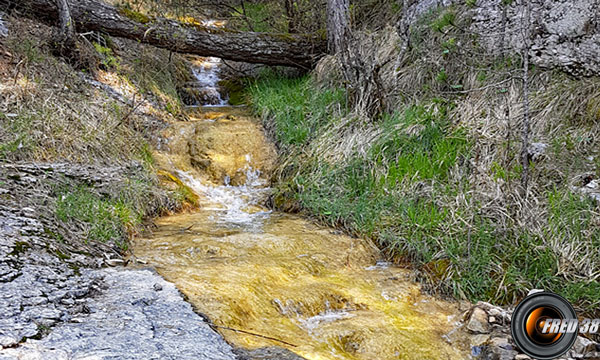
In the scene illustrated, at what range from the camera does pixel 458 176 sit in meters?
4.29

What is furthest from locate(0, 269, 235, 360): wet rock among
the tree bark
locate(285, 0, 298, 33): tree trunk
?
locate(285, 0, 298, 33): tree trunk

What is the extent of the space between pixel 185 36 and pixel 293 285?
5.24 meters

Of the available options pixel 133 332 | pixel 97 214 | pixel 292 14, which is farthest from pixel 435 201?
pixel 292 14

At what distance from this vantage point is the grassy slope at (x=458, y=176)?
11.1 ft

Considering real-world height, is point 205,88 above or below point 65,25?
below

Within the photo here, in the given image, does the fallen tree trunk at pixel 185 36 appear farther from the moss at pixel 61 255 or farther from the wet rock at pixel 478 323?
the wet rock at pixel 478 323

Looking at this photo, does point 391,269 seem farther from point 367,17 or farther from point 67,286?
point 367,17

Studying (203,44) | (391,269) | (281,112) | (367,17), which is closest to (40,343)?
(391,269)

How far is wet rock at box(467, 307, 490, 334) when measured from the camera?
293 centimetres

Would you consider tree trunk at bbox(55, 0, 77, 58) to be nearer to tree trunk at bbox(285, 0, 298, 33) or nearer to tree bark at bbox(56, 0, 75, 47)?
tree bark at bbox(56, 0, 75, 47)

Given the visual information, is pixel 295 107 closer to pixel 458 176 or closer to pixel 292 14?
pixel 292 14

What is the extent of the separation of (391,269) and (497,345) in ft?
4.06

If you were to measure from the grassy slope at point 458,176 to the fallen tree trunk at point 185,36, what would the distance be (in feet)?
5.94

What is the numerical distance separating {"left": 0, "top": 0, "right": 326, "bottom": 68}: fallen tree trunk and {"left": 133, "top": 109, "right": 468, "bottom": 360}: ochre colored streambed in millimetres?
3057
